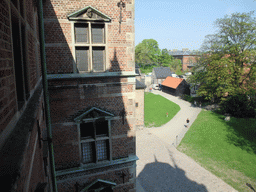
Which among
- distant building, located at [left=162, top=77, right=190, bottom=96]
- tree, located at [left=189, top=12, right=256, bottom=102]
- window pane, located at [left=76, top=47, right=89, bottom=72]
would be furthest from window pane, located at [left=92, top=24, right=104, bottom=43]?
distant building, located at [left=162, top=77, right=190, bottom=96]

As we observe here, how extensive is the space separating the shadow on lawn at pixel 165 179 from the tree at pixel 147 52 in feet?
203

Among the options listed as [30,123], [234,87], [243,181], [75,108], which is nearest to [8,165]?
[30,123]

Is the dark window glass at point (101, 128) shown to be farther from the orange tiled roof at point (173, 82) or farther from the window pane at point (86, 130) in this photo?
the orange tiled roof at point (173, 82)

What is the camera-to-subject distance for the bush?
78.9 feet

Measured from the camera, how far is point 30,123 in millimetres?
1938

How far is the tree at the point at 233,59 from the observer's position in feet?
75.9

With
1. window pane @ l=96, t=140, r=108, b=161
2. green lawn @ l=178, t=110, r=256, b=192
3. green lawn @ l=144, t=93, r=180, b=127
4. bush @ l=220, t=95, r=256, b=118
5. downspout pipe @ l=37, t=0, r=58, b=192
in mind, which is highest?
downspout pipe @ l=37, t=0, r=58, b=192

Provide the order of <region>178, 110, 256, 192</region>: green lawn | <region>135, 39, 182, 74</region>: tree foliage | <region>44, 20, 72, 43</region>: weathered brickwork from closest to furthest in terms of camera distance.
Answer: <region>44, 20, 72, 43</region>: weathered brickwork, <region>178, 110, 256, 192</region>: green lawn, <region>135, 39, 182, 74</region>: tree foliage

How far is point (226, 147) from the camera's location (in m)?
16.8

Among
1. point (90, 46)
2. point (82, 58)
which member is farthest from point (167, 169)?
point (90, 46)

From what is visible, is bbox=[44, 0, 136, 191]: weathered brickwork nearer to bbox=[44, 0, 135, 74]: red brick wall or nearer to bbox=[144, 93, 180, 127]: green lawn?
bbox=[44, 0, 135, 74]: red brick wall

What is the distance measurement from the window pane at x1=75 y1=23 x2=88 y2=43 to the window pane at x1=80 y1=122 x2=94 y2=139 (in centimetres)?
307

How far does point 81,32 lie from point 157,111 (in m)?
22.0

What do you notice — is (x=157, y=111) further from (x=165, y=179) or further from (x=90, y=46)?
(x=90, y=46)
